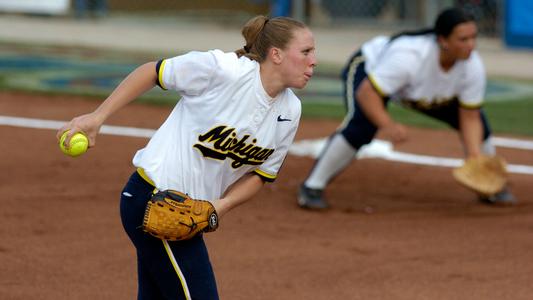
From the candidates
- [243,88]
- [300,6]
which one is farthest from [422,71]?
[300,6]

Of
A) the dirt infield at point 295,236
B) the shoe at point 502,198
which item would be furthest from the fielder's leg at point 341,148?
the shoe at point 502,198

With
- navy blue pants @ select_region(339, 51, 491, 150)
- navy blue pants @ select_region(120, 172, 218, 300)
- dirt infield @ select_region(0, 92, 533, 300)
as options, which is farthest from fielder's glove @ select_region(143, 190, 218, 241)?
navy blue pants @ select_region(339, 51, 491, 150)

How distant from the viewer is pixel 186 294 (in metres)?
4.07

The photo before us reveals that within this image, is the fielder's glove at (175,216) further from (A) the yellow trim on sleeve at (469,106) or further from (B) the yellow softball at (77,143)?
(A) the yellow trim on sleeve at (469,106)

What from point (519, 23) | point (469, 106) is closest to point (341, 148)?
point (469, 106)

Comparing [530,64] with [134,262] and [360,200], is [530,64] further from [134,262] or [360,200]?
[134,262]

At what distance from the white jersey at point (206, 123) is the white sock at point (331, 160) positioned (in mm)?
3184

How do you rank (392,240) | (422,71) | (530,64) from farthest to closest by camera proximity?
(530,64) → (422,71) → (392,240)

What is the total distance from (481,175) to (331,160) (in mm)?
1016

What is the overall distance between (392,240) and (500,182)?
47.7 inches

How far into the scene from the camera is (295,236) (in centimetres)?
666

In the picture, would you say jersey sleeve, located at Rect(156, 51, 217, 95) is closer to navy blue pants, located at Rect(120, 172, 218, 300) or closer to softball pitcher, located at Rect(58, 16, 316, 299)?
softball pitcher, located at Rect(58, 16, 316, 299)

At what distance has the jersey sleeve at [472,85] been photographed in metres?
7.17

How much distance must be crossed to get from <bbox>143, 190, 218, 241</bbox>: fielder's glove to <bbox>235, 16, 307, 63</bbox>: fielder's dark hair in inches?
25.4
